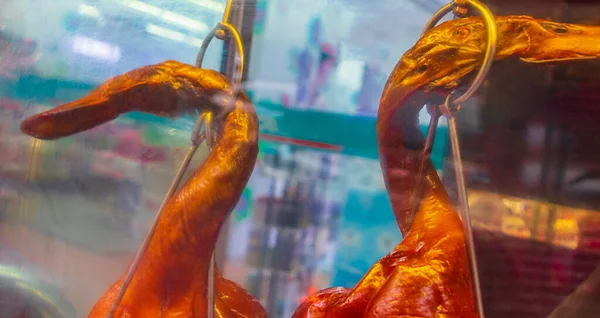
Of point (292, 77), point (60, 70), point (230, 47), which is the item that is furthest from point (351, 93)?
point (60, 70)

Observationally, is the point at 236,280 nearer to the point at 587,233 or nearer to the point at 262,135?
the point at 262,135

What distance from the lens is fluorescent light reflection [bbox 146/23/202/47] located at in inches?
32.9

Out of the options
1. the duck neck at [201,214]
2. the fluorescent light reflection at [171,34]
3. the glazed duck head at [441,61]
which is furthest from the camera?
the fluorescent light reflection at [171,34]

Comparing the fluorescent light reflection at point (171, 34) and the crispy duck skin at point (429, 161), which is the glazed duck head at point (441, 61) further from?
the fluorescent light reflection at point (171, 34)

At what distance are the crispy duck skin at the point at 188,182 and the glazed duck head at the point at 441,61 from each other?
158 millimetres

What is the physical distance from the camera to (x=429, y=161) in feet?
1.85

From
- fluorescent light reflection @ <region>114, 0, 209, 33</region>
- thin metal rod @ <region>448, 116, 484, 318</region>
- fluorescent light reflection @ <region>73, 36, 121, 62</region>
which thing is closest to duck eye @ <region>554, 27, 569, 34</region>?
thin metal rod @ <region>448, 116, 484, 318</region>

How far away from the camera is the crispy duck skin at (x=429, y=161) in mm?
477

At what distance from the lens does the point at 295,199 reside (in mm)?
739

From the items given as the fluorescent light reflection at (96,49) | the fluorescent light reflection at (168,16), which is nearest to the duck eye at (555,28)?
the fluorescent light reflection at (168,16)

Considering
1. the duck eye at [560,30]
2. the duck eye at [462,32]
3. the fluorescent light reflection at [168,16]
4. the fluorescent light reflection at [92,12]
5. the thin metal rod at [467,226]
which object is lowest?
the thin metal rod at [467,226]

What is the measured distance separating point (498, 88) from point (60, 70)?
67 cm

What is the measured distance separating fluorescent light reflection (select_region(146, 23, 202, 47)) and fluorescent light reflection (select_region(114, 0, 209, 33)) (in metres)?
0.01

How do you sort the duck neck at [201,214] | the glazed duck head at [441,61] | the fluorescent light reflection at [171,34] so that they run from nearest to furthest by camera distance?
the glazed duck head at [441,61]
the duck neck at [201,214]
the fluorescent light reflection at [171,34]
